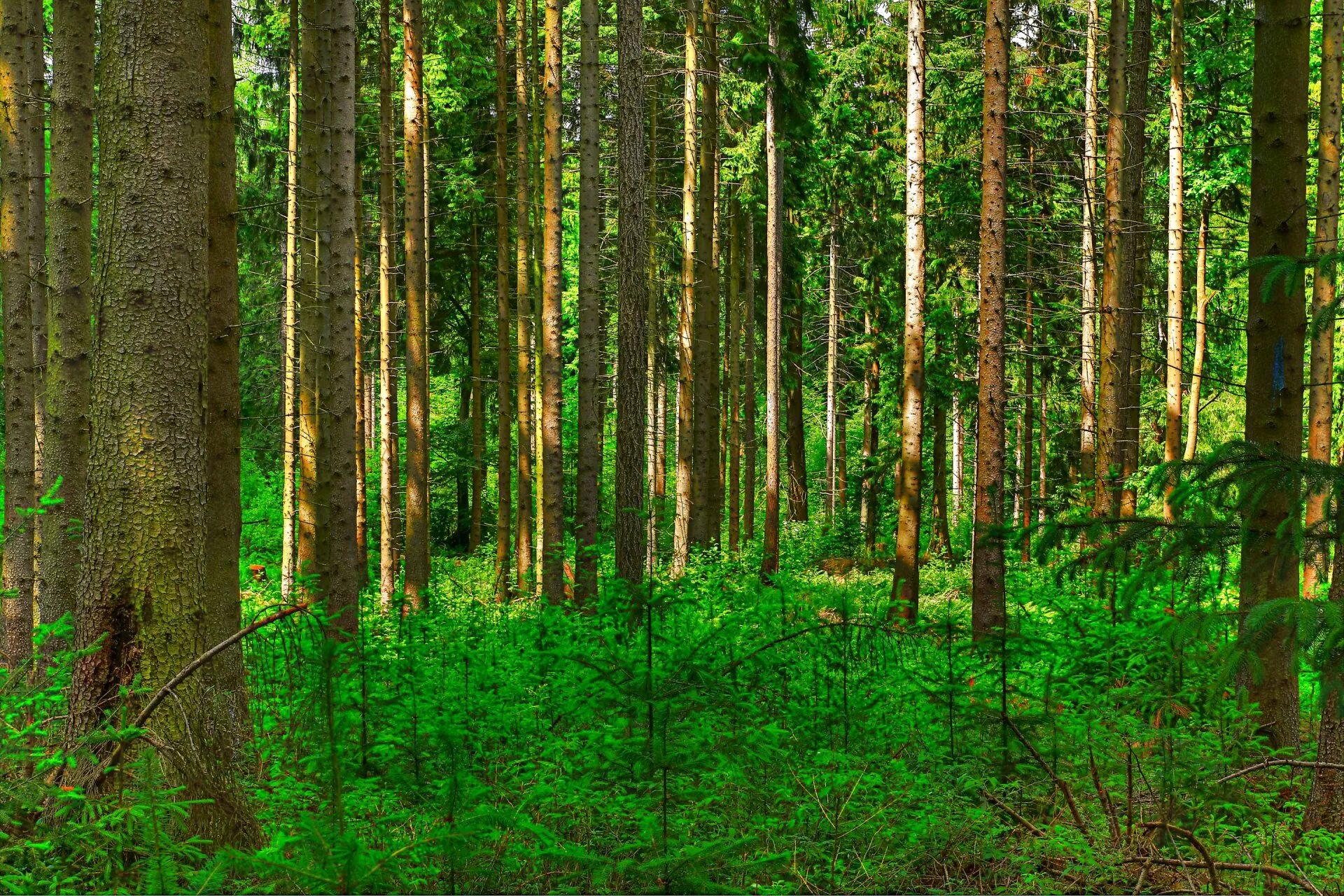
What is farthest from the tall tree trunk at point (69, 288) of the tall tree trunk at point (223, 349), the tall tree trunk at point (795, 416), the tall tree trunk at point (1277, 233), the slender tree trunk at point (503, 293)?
the tall tree trunk at point (795, 416)

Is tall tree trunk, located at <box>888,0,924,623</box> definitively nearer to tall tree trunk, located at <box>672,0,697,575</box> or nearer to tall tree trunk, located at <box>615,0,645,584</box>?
tall tree trunk, located at <box>615,0,645,584</box>

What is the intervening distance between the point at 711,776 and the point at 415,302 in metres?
11.0

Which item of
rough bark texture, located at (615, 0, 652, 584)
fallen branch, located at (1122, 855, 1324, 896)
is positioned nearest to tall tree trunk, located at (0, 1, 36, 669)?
rough bark texture, located at (615, 0, 652, 584)

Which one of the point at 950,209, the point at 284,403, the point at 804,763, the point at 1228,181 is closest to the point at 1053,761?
the point at 804,763

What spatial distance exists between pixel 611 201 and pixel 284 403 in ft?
38.6

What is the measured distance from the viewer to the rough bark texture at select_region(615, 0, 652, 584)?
36.8 feet

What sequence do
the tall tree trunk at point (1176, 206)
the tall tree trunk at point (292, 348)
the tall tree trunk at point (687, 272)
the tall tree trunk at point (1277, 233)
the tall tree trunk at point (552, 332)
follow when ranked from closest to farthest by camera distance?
the tall tree trunk at point (1277, 233) < the tall tree trunk at point (552, 332) < the tall tree trunk at point (292, 348) < the tall tree trunk at point (1176, 206) < the tall tree trunk at point (687, 272)

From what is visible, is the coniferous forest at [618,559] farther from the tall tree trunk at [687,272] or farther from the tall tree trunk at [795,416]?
the tall tree trunk at [795,416]

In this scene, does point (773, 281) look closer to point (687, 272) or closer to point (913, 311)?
point (687, 272)

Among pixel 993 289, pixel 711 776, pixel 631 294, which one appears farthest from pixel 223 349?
pixel 993 289

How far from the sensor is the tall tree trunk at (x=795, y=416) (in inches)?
991

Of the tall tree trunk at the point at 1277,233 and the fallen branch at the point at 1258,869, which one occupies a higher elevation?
the tall tree trunk at the point at 1277,233

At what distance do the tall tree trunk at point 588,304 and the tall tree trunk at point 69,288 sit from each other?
206 inches

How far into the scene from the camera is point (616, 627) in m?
7.91
